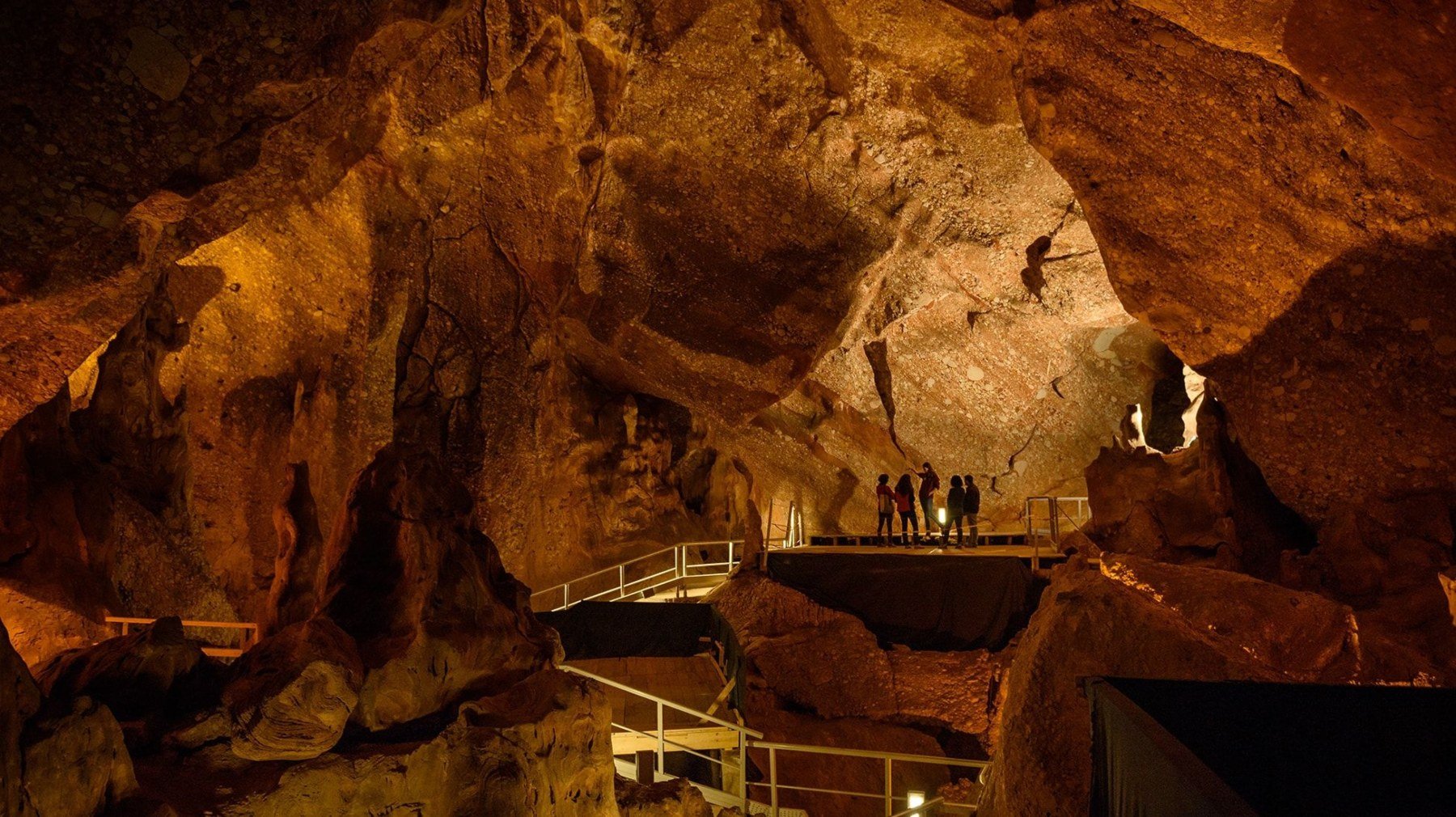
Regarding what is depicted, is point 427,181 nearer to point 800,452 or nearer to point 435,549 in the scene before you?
point 435,549

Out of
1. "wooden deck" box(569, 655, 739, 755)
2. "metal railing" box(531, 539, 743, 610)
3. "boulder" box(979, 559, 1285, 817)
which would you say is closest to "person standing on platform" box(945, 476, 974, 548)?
"metal railing" box(531, 539, 743, 610)

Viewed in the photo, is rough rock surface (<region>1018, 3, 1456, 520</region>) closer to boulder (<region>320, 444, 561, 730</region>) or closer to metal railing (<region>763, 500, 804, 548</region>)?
boulder (<region>320, 444, 561, 730</region>)

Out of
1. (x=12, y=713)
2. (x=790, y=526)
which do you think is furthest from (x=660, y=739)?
(x=790, y=526)

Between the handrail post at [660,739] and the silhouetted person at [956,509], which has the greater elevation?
the silhouetted person at [956,509]

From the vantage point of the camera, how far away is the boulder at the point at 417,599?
5625 mm

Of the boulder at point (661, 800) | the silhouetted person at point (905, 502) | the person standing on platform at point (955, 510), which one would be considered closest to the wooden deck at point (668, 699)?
the boulder at point (661, 800)

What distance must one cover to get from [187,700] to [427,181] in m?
7.89

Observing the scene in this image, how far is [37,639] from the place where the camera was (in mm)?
7648

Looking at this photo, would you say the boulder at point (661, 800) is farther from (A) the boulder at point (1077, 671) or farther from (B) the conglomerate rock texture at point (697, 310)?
(A) the boulder at point (1077, 671)

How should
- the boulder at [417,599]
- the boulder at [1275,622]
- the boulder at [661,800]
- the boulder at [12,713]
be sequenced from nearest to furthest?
the boulder at [12,713] < the boulder at [417,599] < the boulder at [1275,622] < the boulder at [661,800]

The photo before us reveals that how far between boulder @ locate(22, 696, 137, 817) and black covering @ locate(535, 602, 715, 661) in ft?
21.5

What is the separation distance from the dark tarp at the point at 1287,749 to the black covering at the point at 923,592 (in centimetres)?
906

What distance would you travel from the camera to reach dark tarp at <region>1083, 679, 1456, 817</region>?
6.54 ft

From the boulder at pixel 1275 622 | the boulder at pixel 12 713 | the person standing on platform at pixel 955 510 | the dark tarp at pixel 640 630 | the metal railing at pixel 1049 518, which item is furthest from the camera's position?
the person standing on platform at pixel 955 510
